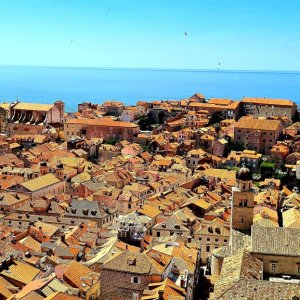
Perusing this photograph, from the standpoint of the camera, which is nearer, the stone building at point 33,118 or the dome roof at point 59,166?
the dome roof at point 59,166

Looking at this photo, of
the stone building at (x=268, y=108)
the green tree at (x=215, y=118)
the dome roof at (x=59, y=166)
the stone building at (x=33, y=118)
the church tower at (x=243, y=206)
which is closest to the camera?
the church tower at (x=243, y=206)

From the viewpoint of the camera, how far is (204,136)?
223 feet

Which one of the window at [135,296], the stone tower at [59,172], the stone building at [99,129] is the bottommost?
the stone tower at [59,172]

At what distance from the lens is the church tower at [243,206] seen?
2948 cm

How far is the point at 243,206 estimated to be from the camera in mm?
29594

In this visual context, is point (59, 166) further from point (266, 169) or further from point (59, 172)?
point (266, 169)

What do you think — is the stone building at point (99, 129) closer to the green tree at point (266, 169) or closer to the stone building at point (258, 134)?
the stone building at point (258, 134)

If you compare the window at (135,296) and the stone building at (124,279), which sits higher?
the stone building at (124,279)

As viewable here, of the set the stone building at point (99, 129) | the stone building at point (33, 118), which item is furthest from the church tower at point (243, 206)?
the stone building at point (33, 118)

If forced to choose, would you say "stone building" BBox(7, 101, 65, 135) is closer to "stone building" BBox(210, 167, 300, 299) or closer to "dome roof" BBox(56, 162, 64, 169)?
"dome roof" BBox(56, 162, 64, 169)

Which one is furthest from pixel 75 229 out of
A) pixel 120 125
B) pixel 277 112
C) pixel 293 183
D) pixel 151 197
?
pixel 277 112

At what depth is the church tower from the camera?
29484mm

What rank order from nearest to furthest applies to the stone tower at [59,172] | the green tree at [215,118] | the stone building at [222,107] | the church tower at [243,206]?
the church tower at [243,206]
the stone tower at [59,172]
the green tree at [215,118]
the stone building at [222,107]

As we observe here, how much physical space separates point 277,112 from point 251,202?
55.3 metres
